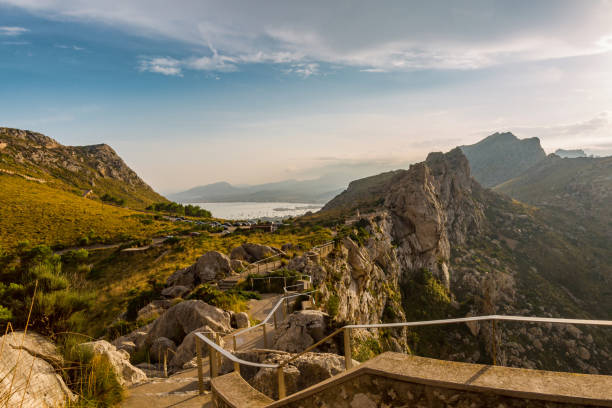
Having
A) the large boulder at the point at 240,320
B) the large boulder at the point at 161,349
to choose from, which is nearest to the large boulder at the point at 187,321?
the large boulder at the point at 240,320

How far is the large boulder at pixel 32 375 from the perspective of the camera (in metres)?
3.67

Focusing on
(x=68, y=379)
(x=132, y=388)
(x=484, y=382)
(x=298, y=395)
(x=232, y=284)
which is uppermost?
(x=484, y=382)

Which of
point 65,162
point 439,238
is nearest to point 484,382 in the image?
point 439,238

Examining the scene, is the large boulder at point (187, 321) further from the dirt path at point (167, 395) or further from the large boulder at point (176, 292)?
the large boulder at point (176, 292)

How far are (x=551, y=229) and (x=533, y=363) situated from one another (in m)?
70.7

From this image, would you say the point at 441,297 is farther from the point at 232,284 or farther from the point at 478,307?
the point at 232,284

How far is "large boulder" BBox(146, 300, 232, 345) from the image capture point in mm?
10188

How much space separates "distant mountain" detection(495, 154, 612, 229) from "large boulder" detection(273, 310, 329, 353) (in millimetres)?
132998

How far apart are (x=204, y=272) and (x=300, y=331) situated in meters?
16.6

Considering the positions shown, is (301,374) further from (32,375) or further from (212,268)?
(212,268)

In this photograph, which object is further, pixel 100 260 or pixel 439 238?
pixel 439 238

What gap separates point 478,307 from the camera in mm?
43844

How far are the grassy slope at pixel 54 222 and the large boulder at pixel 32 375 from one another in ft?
179

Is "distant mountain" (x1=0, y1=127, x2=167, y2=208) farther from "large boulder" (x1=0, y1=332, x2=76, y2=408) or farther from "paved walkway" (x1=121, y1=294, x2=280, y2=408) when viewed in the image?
"large boulder" (x1=0, y1=332, x2=76, y2=408)
